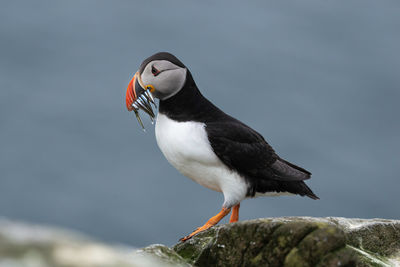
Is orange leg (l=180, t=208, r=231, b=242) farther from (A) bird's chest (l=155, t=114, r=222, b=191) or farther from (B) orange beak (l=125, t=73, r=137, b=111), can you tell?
(B) orange beak (l=125, t=73, r=137, b=111)

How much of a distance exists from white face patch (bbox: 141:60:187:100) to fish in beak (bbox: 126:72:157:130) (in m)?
0.06

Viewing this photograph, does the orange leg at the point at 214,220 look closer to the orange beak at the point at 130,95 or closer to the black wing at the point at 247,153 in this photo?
the black wing at the point at 247,153

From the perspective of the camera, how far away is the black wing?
23.1ft

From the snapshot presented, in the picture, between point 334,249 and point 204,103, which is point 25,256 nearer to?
point 334,249

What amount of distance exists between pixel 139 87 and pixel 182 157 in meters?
0.88

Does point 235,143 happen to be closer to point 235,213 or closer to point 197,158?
point 197,158

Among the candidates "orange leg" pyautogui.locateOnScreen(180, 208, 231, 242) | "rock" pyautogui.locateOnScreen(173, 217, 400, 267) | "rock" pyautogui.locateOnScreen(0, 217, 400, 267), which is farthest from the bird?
"rock" pyautogui.locateOnScreen(173, 217, 400, 267)

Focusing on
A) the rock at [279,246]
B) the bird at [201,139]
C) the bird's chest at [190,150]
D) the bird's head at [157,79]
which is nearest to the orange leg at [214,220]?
the bird at [201,139]

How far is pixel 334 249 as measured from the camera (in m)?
4.16

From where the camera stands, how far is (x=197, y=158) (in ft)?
22.9

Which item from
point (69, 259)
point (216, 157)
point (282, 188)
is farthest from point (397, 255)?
point (69, 259)

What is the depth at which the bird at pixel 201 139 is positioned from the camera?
7.01 metres

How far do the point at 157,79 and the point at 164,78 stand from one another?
7cm

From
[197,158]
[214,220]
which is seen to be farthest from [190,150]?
[214,220]
